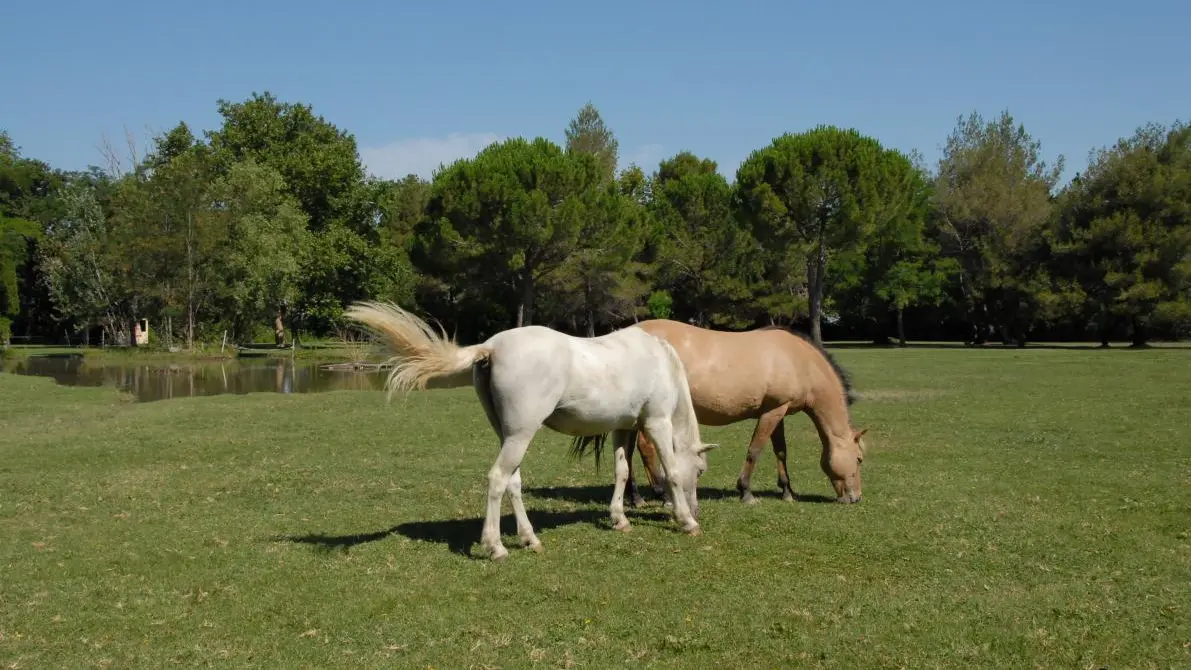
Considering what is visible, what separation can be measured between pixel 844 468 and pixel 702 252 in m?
55.4

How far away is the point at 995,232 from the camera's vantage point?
64.4m

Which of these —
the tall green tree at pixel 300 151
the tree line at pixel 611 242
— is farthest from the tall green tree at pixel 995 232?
the tall green tree at pixel 300 151

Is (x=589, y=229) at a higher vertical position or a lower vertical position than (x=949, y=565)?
higher

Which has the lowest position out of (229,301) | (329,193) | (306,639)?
(306,639)

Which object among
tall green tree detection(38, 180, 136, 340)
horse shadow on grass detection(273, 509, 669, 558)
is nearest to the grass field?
horse shadow on grass detection(273, 509, 669, 558)

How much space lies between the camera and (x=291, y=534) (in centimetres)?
962

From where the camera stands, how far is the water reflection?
32.9m

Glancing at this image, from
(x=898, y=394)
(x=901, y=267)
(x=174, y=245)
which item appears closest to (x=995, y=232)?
(x=901, y=267)

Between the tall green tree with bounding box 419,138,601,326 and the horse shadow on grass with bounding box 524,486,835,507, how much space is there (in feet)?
141

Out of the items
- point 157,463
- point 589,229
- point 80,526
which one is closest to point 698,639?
point 80,526

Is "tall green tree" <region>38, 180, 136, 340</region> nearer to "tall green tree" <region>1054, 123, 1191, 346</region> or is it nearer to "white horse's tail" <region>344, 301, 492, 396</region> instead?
"white horse's tail" <region>344, 301, 492, 396</region>

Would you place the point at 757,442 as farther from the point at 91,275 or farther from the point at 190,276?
the point at 91,275

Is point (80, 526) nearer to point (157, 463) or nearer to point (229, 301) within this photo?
point (157, 463)

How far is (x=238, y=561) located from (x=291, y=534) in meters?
1.13
